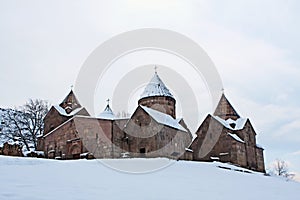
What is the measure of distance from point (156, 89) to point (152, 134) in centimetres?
706

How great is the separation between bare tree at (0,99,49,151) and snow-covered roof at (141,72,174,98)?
12.3 metres

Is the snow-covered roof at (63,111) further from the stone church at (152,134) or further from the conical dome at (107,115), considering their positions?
the conical dome at (107,115)

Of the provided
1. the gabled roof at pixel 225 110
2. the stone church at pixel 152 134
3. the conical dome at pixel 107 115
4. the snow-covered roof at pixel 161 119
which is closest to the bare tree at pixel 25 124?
the stone church at pixel 152 134

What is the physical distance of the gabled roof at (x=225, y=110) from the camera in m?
36.5

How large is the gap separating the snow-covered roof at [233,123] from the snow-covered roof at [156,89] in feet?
18.3

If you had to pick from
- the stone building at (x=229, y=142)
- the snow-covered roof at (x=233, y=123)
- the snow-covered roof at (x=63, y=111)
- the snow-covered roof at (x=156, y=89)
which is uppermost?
the snow-covered roof at (x=156, y=89)

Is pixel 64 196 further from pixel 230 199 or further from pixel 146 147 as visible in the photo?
pixel 146 147

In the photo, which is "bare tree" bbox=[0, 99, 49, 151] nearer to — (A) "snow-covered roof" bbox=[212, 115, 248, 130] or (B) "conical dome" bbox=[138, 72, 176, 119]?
(B) "conical dome" bbox=[138, 72, 176, 119]

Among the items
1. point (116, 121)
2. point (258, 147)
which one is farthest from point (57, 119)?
point (258, 147)

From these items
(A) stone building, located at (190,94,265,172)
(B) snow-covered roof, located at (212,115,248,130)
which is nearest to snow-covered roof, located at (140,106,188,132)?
(A) stone building, located at (190,94,265,172)

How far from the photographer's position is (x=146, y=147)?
1036 inches

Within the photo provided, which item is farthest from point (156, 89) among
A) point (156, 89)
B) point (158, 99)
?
point (158, 99)

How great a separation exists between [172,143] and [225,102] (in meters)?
12.5

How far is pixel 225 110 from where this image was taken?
3678 centimetres
